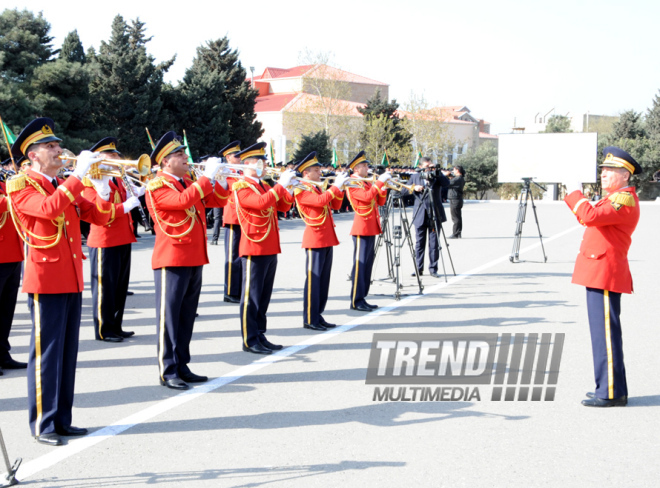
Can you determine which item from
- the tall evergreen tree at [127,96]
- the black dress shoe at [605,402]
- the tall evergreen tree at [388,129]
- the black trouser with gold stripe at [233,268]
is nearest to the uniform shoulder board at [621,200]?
the black dress shoe at [605,402]

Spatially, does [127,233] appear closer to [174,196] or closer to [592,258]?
[174,196]

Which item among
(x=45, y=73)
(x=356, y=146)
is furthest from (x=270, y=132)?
(x=45, y=73)

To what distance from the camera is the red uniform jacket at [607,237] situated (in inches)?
209

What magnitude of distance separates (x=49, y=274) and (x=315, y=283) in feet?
12.1

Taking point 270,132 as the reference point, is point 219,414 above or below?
below

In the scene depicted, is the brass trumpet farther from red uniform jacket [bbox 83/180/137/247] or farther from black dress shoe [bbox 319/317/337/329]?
black dress shoe [bbox 319/317/337/329]

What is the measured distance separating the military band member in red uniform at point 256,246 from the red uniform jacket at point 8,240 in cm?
208

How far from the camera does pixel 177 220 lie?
594 centimetres

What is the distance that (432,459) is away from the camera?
4.33 metres

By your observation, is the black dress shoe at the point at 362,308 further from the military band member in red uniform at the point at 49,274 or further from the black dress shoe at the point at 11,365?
the military band member in red uniform at the point at 49,274

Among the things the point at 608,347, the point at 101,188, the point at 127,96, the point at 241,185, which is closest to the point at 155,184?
the point at 101,188

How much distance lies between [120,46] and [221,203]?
1179 inches

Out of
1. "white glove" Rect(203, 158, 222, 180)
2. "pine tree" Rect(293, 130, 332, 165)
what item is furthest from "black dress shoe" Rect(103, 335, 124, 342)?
"pine tree" Rect(293, 130, 332, 165)

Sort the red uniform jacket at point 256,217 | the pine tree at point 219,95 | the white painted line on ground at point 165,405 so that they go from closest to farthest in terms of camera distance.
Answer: the white painted line on ground at point 165,405 < the red uniform jacket at point 256,217 < the pine tree at point 219,95
